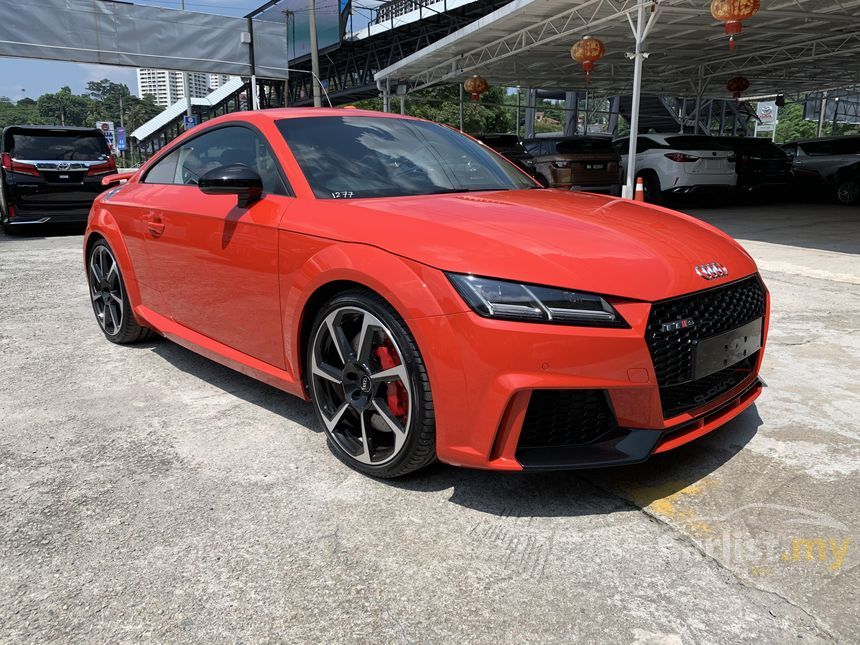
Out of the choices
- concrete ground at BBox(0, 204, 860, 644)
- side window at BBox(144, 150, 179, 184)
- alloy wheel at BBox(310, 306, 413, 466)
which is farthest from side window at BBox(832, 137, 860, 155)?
alloy wheel at BBox(310, 306, 413, 466)

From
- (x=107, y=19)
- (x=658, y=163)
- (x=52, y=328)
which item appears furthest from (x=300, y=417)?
(x=107, y=19)

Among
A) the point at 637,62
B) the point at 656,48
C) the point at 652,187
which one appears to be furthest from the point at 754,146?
the point at 656,48

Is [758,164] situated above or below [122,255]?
above

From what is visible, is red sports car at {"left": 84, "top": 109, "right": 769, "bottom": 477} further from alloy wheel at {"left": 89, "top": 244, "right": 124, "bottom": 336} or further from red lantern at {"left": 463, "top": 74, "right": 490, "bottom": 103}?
red lantern at {"left": 463, "top": 74, "right": 490, "bottom": 103}

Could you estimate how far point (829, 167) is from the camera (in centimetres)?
1522

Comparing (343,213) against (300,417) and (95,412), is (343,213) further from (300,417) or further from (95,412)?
(95,412)

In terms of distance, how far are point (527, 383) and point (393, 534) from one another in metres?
0.68

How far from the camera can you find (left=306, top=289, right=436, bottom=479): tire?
7.67 feet

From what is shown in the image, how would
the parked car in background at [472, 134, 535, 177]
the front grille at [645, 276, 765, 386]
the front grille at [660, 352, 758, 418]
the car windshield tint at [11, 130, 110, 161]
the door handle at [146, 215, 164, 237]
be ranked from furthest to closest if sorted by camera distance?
1. the parked car in background at [472, 134, 535, 177]
2. the car windshield tint at [11, 130, 110, 161]
3. the door handle at [146, 215, 164, 237]
4. the front grille at [660, 352, 758, 418]
5. the front grille at [645, 276, 765, 386]

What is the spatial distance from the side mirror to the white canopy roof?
31.5 feet

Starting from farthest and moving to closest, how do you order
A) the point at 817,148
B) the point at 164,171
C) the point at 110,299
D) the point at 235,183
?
the point at 817,148 < the point at 110,299 < the point at 164,171 < the point at 235,183

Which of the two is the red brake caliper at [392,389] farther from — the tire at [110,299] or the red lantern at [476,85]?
the red lantern at [476,85]

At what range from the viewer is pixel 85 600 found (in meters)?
1.92

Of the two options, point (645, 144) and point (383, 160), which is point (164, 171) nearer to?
point (383, 160)
